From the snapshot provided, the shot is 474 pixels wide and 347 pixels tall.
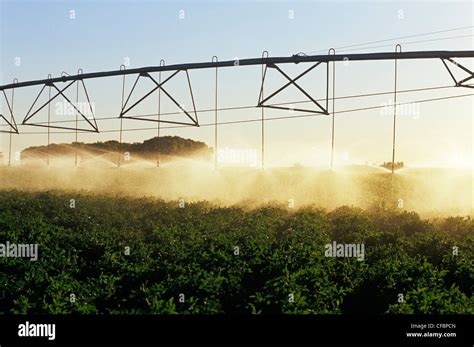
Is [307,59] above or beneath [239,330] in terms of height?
above

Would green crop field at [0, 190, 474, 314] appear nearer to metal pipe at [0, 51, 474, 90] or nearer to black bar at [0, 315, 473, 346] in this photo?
black bar at [0, 315, 473, 346]

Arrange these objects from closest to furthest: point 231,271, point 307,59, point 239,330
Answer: point 239,330 → point 231,271 → point 307,59

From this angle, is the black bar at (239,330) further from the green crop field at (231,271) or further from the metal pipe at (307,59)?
the metal pipe at (307,59)

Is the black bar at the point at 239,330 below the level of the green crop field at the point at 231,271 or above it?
below

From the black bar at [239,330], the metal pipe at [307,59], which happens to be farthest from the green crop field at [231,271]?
the metal pipe at [307,59]

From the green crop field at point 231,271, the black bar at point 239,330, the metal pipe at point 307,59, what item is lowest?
the black bar at point 239,330

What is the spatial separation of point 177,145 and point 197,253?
78.1 meters

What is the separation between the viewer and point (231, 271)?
1212 centimetres

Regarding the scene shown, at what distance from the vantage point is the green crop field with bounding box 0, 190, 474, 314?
416 inches

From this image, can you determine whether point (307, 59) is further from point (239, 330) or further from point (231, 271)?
point (239, 330)

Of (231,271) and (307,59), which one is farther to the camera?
(307,59)

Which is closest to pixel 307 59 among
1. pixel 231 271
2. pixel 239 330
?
pixel 231 271

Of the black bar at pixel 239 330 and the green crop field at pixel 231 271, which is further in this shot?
the green crop field at pixel 231 271

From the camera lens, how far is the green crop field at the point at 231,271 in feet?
34.7
